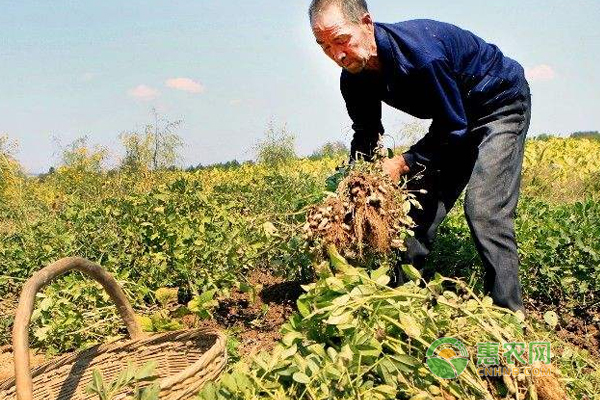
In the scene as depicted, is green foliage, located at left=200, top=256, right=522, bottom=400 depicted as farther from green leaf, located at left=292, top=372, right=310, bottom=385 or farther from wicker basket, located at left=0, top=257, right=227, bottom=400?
wicker basket, located at left=0, top=257, right=227, bottom=400

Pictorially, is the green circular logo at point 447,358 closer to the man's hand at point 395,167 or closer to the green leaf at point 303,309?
the green leaf at point 303,309

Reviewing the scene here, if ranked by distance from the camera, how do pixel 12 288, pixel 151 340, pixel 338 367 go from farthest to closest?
pixel 12 288 < pixel 151 340 < pixel 338 367

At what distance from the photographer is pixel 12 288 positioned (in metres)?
4.12

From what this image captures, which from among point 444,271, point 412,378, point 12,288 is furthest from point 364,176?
point 12,288

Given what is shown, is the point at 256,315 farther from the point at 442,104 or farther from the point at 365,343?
the point at 365,343

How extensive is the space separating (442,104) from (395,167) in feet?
1.18

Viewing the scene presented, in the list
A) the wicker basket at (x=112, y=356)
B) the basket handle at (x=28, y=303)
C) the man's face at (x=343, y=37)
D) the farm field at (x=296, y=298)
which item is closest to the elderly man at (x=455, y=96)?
the man's face at (x=343, y=37)

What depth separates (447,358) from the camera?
157cm

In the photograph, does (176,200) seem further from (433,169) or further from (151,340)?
(433,169)

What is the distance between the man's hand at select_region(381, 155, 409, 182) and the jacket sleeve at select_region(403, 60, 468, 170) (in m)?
0.08

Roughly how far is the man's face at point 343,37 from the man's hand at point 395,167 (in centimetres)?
45

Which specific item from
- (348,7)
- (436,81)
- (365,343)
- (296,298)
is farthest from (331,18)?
(296,298)

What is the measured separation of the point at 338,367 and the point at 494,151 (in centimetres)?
156

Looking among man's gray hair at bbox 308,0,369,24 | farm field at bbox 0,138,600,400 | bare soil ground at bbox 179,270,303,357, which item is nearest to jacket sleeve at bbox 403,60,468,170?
man's gray hair at bbox 308,0,369,24
